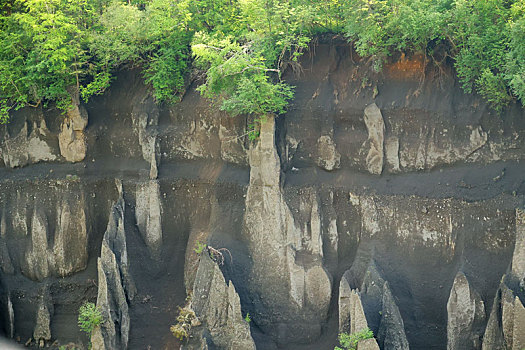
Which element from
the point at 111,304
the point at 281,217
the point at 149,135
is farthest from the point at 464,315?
the point at 149,135

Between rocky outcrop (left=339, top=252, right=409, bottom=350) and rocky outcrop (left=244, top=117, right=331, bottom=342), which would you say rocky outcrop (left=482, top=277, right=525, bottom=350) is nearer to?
rocky outcrop (left=339, top=252, right=409, bottom=350)

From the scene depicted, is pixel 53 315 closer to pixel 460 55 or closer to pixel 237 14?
pixel 237 14

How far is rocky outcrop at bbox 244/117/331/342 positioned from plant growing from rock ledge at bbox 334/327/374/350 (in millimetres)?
2692

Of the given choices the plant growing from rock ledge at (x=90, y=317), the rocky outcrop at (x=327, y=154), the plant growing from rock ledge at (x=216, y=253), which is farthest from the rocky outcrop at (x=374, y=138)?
the plant growing from rock ledge at (x=90, y=317)

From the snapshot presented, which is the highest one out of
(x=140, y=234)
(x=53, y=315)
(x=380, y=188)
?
(x=380, y=188)

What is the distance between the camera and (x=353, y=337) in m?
28.5

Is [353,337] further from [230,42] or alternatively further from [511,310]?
[230,42]

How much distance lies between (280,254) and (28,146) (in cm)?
1092

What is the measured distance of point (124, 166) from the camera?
3550 centimetres

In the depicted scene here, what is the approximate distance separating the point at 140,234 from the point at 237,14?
28.7 ft

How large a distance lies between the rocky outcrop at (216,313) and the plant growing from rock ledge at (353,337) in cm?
320

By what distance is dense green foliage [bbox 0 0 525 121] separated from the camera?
98.6 feet

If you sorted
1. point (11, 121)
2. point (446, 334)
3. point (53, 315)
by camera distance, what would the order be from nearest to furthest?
point (446, 334), point (53, 315), point (11, 121)

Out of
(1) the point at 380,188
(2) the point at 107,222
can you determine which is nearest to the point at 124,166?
(2) the point at 107,222
